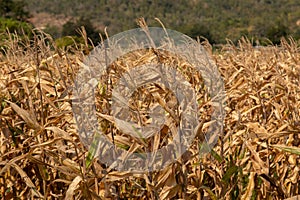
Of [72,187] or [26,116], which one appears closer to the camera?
[72,187]

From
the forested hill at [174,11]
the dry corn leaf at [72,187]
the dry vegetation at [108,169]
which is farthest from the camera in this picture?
the forested hill at [174,11]

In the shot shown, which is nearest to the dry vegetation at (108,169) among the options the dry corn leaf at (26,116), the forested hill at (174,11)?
the dry corn leaf at (26,116)

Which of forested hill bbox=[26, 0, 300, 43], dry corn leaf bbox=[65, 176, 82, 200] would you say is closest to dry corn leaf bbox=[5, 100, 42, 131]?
dry corn leaf bbox=[65, 176, 82, 200]

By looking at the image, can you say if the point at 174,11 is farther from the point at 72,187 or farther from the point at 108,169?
the point at 72,187

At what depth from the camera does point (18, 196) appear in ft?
6.58

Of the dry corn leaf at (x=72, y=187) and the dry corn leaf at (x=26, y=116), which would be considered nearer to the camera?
the dry corn leaf at (x=72, y=187)

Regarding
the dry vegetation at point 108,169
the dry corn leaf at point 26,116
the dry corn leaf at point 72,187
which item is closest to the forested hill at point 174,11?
the dry vegetation at point 108,169

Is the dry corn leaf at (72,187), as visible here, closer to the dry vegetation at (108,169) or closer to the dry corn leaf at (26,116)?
the dry vegetation at (108,169)

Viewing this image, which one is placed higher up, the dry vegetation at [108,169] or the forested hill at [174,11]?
the dry vegetation at [108,169]

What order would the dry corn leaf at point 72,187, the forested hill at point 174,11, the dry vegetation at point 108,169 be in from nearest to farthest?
the dry corn leaf at point 72,187, the dry vegetation at point 108,169, the forested hill at point 174,11

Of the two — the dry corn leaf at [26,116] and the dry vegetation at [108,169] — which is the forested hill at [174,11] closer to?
the dry vegetation at [108,169]

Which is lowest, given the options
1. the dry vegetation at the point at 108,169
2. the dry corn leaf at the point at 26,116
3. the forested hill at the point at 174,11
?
the forested hill at the point at 174,11

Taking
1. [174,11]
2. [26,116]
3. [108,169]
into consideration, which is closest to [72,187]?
[108,169]

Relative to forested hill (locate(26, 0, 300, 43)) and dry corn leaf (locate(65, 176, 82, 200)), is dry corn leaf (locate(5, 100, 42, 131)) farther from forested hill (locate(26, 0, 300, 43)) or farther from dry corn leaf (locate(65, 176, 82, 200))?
forested hill (locate(26, 0, 300, 43))
